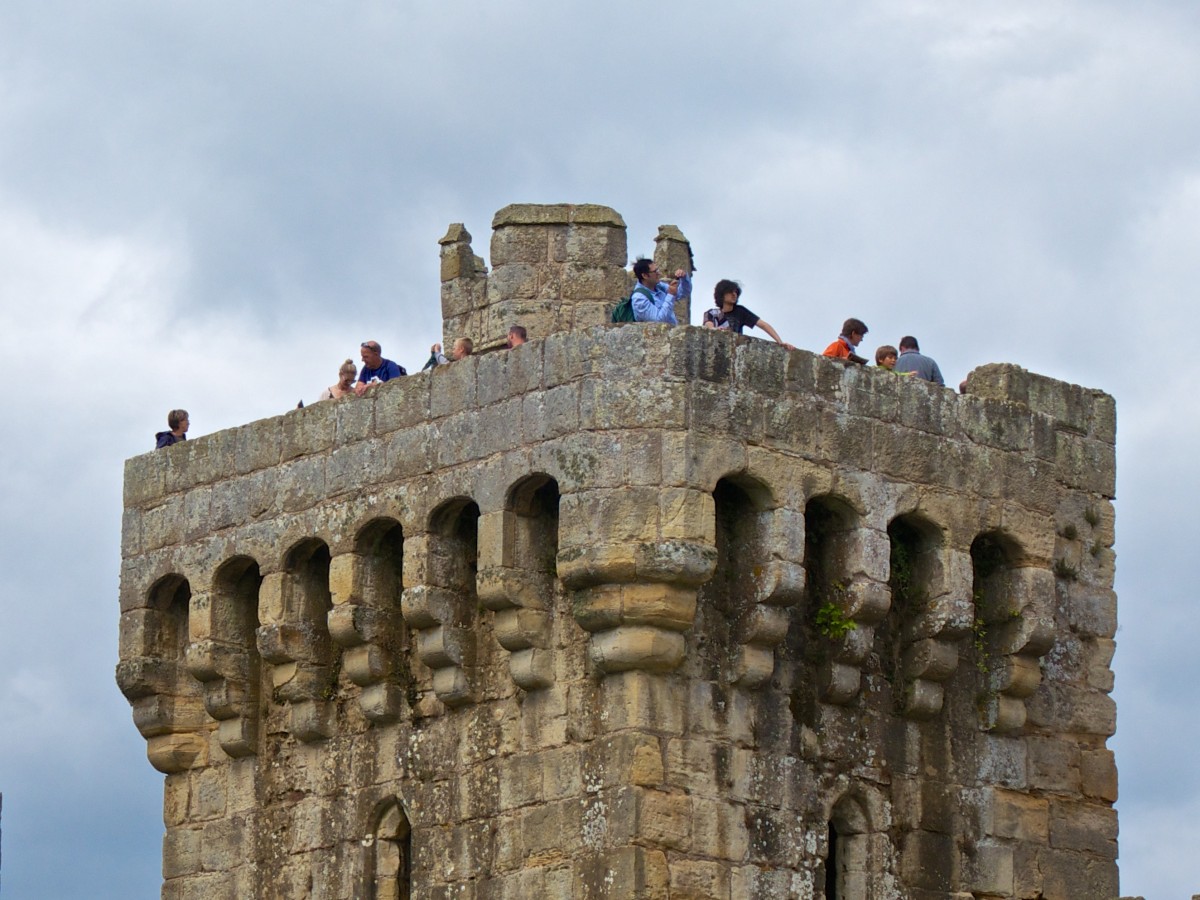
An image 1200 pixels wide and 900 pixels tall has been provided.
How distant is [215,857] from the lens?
30.2 m

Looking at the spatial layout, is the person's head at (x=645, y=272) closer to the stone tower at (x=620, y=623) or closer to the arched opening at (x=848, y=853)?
the stone tower at (x=620, y=623)

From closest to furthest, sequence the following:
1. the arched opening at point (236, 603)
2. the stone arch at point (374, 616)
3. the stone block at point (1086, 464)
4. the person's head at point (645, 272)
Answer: the person's head at point (645, 272) < the stone arch at point (374, 616) < the stone block at point (1086, 464) < the arched opening at point (236, 603)

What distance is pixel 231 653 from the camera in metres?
30.1

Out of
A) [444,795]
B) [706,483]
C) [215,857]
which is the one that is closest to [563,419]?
[706,483]

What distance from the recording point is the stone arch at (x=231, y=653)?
3003cm

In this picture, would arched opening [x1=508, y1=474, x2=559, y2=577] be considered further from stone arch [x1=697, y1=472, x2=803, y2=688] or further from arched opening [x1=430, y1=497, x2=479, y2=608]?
stone arch [x1=697, y1=472, x2=803, y2=688]

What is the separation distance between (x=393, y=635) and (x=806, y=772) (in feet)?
10.8

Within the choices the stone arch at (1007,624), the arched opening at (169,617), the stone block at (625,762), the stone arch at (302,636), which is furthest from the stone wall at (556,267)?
the stone block at (625,762)

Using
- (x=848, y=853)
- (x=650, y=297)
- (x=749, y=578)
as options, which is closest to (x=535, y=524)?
(x=749, y=578)

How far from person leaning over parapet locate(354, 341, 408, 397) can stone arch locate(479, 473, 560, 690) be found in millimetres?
2588

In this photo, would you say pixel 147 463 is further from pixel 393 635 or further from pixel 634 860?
pixel 634 860

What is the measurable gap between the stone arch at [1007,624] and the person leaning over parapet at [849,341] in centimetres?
164

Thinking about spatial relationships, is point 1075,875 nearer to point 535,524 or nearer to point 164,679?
point 535,524

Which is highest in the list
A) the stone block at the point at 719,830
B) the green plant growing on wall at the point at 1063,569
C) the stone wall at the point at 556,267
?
the stone wall at the point at 556,267
